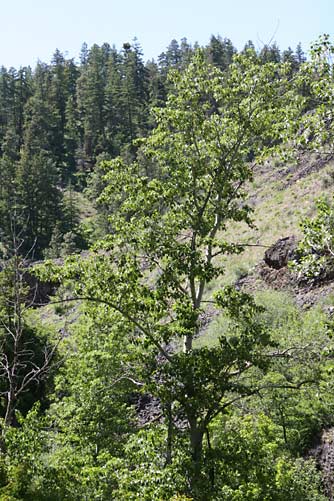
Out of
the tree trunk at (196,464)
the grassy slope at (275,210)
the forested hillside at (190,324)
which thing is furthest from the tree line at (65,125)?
the tree trunk at (196,464)

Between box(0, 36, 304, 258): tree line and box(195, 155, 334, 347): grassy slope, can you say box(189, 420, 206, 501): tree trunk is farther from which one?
box(0, 36, 304, 258): tree line

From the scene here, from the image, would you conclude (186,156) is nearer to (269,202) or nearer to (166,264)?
(166,264)

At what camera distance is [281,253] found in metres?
26.1

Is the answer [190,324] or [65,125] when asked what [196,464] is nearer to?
[190,324]

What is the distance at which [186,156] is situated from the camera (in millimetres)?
10906

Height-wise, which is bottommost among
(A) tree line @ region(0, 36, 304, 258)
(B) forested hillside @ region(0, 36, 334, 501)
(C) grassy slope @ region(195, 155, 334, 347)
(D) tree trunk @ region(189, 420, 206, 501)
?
(D) tree trunk @ region(189, 420, 206, 501)

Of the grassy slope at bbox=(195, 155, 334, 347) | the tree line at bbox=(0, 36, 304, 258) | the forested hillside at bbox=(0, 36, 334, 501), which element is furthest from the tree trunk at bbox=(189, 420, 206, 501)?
the tree line at bbox=(0, 36, 304, 258)

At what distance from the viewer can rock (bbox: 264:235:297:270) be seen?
25.5 m

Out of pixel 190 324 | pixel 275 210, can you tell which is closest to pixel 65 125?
pixel 275 210

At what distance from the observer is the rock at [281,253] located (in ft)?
83.6

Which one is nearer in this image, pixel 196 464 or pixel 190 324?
pixel 196 464

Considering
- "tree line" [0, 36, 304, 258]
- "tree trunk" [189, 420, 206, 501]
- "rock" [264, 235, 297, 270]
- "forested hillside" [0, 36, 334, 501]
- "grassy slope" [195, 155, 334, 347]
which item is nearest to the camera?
"tree trunk" [189, 420, 206, 501]

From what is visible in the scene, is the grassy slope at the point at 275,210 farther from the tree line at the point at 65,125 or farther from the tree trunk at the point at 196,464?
the tree line at the point at 65,125

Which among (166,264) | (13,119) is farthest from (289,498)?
(13,119)
